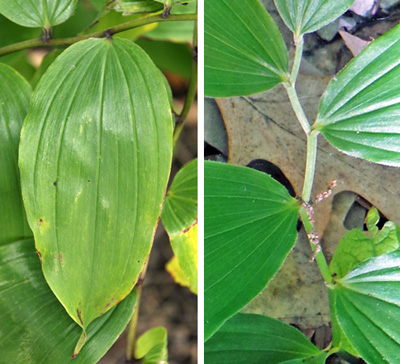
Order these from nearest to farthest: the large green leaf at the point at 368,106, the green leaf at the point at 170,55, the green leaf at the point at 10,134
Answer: the large green leaf at the point at 368,106 < the green leaf at the point at 10,134 < the green leaf at the point at 170,55

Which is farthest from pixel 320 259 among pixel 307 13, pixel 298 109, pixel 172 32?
pixel 172 32

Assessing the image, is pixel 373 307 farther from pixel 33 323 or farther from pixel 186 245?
pixel 33 323

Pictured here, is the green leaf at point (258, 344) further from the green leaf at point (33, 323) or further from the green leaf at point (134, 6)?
the green leaf at point (134, 6)

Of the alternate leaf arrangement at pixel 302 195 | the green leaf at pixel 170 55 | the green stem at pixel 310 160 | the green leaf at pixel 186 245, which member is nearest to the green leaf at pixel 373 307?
the alternate leaf arrangement at pixel 302 195

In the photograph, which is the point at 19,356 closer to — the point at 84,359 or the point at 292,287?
the point at 84,359

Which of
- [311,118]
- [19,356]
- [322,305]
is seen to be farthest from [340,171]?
[19,356]

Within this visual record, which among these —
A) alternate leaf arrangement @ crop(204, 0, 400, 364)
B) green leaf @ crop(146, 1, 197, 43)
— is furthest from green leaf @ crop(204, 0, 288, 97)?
green leaf @ crop(146, 1, 197, 43)
